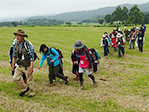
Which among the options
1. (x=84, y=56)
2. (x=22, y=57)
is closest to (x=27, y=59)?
(x=22, y=57)

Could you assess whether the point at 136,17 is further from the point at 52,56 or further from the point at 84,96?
the point at 84,96

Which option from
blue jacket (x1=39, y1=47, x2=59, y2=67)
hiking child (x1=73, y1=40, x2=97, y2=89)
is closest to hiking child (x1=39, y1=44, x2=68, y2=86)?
blue jacket (x1=39, y1=47, x2=59, y2=67)

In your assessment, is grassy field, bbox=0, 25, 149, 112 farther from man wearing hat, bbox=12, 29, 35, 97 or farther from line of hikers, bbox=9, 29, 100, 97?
man wearing hat, bbox=12, 29, 35, 97

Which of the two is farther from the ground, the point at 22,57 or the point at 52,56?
the point at 22,57

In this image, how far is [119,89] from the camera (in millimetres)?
7348

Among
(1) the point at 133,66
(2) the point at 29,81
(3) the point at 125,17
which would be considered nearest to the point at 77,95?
(2) the point at 29,81

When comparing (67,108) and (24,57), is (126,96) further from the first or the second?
(24,57)

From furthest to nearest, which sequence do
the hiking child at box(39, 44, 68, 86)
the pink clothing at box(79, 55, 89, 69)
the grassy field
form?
the hiking child at box(39, 44, 68, 86), the pink clothing at box(79, 55, 89, 69), the grassy field

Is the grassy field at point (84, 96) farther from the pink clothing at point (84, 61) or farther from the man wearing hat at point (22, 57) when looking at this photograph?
the pink clothing at point (84, 61)

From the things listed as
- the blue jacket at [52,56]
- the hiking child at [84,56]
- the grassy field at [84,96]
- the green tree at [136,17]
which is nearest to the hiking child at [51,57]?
the blue jacket at [52,56]

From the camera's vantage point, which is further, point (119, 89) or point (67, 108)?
point (119, 89)

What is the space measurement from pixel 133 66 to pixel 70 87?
6.20 m

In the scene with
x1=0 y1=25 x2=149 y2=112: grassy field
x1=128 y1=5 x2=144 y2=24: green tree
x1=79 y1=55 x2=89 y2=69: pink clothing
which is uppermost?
x1=128 y1=5 x2=144 y2=24: green tree

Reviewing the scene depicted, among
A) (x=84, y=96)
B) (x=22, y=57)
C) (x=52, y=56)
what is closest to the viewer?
(x=22, y=57)
